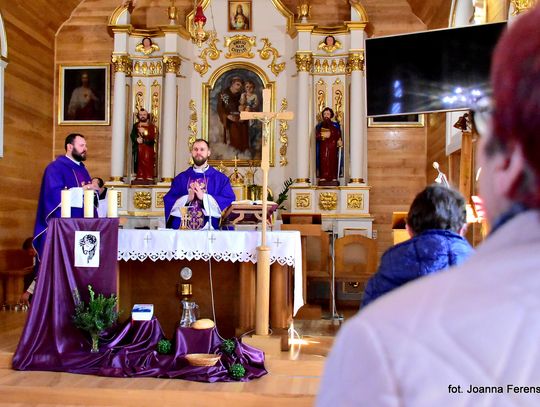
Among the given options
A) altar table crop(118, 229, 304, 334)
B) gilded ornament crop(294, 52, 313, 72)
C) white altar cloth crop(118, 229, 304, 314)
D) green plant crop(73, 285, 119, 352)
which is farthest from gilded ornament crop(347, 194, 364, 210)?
green plant crop(73, 285, 119, 352)

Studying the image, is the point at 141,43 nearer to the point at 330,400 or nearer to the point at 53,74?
the point at 53,74

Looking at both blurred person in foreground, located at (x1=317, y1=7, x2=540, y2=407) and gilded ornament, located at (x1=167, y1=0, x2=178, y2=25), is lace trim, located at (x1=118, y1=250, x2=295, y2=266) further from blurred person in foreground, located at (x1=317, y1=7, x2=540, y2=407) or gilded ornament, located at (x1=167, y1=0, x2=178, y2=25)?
gilded ornament, located at (x1=167, y1=0, x2=178, y2=25)

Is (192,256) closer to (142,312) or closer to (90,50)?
(142,312)

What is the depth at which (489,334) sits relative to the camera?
644 mm

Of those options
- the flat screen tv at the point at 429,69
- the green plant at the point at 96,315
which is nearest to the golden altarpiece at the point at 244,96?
the flat screen tv at the point at 429,69

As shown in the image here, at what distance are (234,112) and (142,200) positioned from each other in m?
2.17

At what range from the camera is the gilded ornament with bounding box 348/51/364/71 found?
10469mm

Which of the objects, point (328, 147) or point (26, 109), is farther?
point (328, 147)

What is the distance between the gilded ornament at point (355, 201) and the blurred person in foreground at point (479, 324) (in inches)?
386

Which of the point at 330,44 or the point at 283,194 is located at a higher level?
the point at 330,44

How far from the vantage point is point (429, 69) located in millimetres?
6691

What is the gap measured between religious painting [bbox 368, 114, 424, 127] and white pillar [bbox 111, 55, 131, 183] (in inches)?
164

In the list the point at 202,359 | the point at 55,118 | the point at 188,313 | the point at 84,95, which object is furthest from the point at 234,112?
the point at 202,359

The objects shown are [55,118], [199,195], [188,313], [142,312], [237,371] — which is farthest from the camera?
[55,118]
